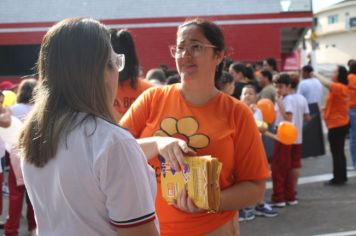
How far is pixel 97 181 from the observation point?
1382 millimetres

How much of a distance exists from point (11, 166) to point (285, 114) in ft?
11.4

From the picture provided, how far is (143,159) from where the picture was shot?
144 centimetres

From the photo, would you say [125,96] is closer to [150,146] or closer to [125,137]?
[150,146]

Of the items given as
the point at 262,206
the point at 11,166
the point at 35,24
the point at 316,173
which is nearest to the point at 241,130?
the point at 11,166

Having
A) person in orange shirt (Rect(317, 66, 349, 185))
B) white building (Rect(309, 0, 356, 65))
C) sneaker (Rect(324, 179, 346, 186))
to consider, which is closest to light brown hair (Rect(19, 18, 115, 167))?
person in orange shirt (Rect(317, 66, 349, 185))

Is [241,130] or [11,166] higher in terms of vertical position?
[241,130]

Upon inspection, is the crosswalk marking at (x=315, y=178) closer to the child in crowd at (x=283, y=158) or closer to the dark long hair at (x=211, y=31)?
the child in crowd at (x=283, y=158)

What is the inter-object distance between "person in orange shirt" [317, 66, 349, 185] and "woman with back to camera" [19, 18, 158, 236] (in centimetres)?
636

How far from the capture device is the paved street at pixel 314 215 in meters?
5.60

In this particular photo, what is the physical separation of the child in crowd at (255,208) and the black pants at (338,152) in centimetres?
168

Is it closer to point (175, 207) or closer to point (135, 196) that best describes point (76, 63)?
point (135, 196)

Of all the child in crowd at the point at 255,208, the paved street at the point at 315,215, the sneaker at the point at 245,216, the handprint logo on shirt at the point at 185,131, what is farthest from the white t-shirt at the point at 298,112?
the handprint logo on shirt at the point at 185,131

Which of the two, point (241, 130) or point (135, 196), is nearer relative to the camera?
point (135, 196)

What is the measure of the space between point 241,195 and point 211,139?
0.89 feet
